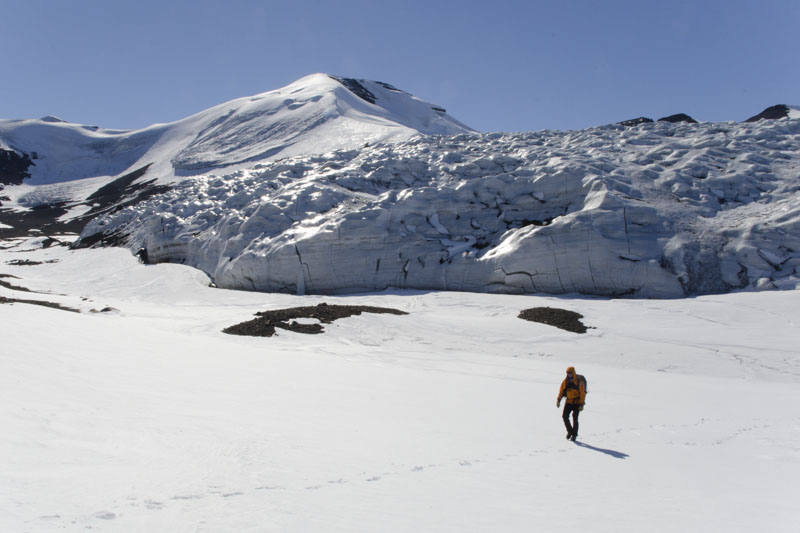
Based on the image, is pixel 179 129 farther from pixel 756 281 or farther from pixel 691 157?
pixel 756 281

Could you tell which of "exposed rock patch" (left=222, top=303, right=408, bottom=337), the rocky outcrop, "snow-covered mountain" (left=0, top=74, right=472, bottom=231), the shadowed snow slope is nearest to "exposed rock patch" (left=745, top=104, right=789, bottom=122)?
the shadowed snow slope

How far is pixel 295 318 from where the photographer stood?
58.1 ft

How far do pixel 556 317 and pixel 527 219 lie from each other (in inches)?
332

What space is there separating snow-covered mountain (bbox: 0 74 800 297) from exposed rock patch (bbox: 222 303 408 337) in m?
5.78

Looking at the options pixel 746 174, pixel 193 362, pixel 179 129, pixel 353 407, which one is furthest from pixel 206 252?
pixel 179 129

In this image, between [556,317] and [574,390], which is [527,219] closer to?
[556,317]

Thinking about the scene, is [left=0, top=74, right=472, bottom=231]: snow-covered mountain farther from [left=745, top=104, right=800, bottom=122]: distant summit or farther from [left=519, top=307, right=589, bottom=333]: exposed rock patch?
[left=745, top=104, right=800, bottom=122]: distant summit

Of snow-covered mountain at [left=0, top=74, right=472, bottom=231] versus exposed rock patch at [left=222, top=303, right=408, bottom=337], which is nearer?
exposed rock patch at [left=222, top=303, right=408, bottom=337]

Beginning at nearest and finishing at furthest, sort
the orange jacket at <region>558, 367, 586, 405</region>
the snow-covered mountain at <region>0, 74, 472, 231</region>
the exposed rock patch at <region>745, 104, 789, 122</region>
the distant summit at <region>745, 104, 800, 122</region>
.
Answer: the orange jacket at <region>558, 367, 586, 405</region> → the distant summit at <region>745, 104, 800, 122</region> → the exposed rock patch at <region>745, 104, 789, 122</region> → the snow-covered mountain at <region>0, 74, 472, 231</region>

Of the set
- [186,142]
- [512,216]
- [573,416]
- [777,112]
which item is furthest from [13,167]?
[777,112]

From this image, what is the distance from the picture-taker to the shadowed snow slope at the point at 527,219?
21250 millimetres

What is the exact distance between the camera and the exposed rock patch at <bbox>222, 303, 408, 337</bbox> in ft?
52.5

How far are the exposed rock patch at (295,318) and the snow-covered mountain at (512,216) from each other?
228 inches

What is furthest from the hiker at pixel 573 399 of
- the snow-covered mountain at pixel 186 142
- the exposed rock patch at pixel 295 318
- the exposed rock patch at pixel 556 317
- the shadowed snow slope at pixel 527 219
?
the snow-covered mountain at pixel 186 142
